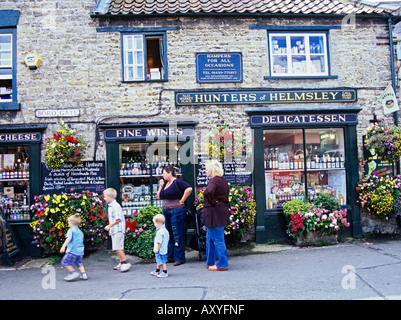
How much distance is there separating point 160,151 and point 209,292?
14.7 feet

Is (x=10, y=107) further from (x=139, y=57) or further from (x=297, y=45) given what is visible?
(x=297, y=45)

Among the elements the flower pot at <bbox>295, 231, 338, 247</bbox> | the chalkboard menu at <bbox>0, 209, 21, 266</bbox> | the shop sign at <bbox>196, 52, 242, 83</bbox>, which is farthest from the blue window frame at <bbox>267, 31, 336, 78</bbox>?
the chalkboard menu at <bbox>0, 209, 21, 266</bbox>

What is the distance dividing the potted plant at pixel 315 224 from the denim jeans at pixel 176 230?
276 centimetres

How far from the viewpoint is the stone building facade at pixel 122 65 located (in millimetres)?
8727

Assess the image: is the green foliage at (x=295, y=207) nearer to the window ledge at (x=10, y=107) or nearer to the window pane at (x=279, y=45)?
the window pane at (x=279, y=45)

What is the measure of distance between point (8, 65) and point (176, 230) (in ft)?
20.1

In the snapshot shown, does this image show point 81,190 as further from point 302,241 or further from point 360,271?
point 360,271

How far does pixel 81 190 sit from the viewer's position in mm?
8562

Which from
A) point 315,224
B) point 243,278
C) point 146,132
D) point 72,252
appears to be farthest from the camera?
point 146,132

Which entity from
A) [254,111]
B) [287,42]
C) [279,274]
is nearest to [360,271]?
[279,274]

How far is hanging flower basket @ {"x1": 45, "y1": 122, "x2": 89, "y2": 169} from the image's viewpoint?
8.00 meters

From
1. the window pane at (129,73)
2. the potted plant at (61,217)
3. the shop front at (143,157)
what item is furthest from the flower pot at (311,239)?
the window pane at (129,73)

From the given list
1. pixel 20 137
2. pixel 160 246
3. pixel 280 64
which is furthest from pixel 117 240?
pixel 280 64

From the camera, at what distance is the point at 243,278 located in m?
5.94
